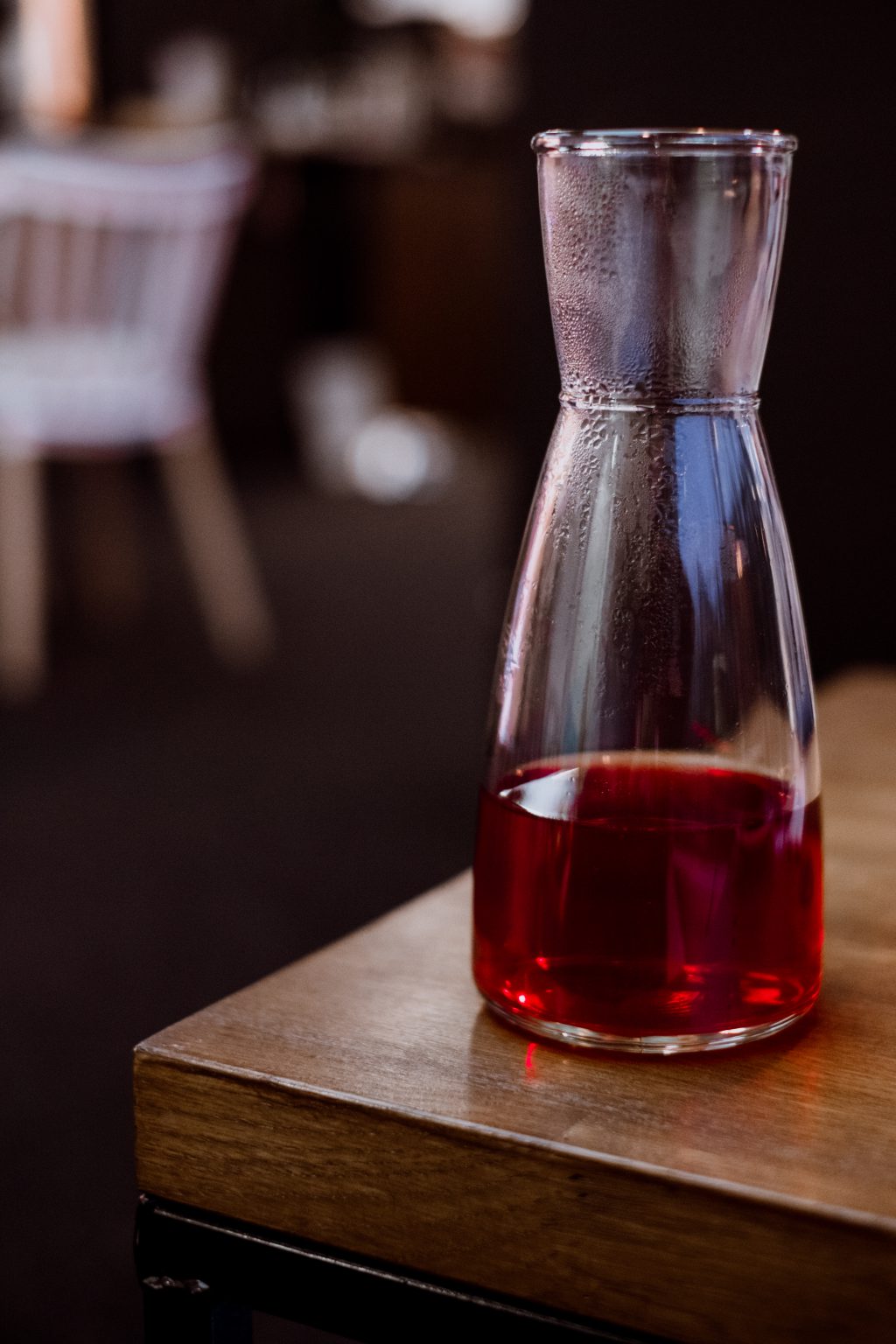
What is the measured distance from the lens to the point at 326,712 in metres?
2.58

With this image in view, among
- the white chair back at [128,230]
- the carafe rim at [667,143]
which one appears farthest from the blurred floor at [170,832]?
the carafe rim at [667,143]

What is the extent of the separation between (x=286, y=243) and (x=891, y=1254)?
17.0ft

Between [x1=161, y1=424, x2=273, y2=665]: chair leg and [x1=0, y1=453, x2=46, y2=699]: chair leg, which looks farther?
[x1=161, y1=424, x2=273, y2=665]: chair leg

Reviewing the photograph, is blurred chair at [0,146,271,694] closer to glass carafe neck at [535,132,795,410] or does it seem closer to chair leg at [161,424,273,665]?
chair leg at [161,424,273,665]

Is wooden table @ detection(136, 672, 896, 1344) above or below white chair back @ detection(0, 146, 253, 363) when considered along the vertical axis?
below

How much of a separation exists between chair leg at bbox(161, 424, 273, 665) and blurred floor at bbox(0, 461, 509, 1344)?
0.19ft

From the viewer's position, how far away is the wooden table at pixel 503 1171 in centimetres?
33

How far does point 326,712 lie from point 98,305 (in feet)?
2.60

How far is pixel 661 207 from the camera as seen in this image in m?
0.36

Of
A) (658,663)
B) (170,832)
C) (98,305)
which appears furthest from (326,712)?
(658,663)

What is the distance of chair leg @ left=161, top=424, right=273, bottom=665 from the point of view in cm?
297

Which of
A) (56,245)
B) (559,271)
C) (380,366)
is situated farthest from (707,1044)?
(380,366)

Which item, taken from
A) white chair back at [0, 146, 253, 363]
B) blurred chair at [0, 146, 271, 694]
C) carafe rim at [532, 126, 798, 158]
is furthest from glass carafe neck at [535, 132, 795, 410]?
white chair back at [0, 146, 253, 363]

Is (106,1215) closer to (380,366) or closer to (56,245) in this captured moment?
(56,245)
